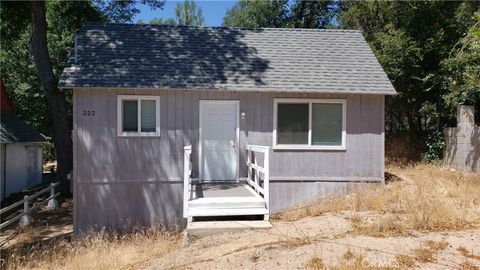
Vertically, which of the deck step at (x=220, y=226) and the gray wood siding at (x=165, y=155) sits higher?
the gray wood siding at (x=165, y=155)

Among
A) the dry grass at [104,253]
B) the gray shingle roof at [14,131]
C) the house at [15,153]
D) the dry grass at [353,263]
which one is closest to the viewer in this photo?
the dry grass at [353,263]

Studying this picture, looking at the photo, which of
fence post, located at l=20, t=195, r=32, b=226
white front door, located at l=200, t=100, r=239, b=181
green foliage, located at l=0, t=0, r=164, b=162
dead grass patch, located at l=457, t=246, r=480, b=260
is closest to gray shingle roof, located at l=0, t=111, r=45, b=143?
green foliage, located at l=0, t=0, r=164, b=162

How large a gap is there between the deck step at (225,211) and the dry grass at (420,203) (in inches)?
66.4

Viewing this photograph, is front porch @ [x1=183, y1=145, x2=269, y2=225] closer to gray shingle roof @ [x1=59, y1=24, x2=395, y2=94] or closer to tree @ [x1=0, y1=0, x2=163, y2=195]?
gray shingle roof @ [x1=59, y1=24, x2=395, y2=94]

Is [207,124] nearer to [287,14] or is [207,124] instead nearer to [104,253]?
[104,253]

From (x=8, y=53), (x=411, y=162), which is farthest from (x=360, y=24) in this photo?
(x=8, y=53)

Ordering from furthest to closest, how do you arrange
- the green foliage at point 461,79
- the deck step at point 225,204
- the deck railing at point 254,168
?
the green foliage at point 461,79 < the deck railing at point 254,168 < the deck step at point 225,204

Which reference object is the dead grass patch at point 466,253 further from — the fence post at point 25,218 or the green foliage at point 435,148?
the fence post at point 25,218

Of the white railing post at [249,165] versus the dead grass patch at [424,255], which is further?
the white railing post at [249,165]

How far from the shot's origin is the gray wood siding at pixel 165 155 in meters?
11.9

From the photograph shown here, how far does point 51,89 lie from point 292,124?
8918mm

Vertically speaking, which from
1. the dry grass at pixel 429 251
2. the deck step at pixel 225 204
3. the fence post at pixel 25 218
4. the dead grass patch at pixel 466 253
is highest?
the deck step at pixel 225 204

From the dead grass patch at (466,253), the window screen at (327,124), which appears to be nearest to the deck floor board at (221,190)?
the window screen at (327,124)

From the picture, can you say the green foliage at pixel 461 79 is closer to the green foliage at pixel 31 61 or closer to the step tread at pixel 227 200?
the step tread at pixel 227 200
